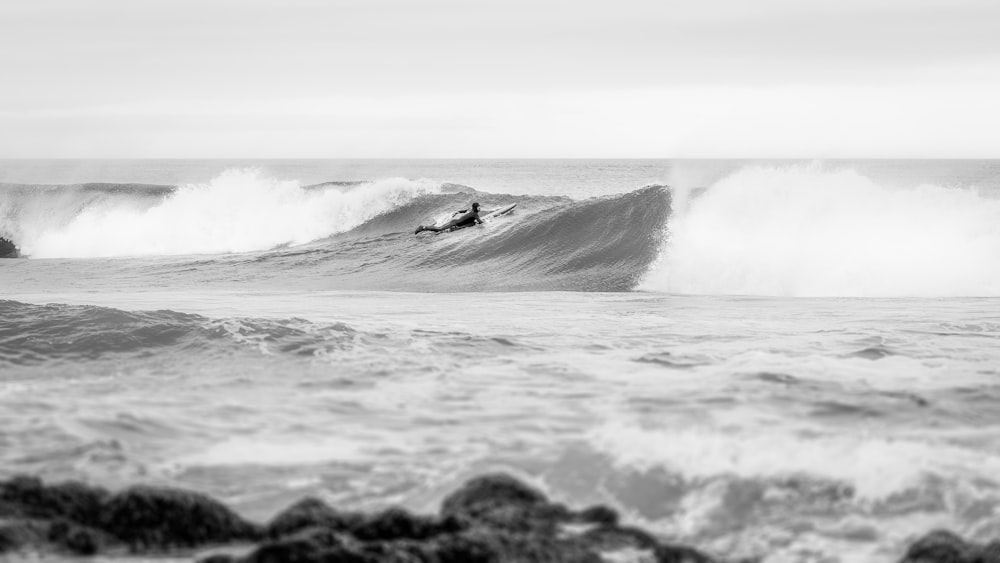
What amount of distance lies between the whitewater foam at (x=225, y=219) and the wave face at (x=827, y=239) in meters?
13.8

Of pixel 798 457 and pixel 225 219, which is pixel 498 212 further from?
pixel 798 457

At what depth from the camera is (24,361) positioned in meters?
9.94

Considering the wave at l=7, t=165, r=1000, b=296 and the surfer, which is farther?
the surfer

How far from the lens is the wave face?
17.6 meters

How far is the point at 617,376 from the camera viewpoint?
8.98 m

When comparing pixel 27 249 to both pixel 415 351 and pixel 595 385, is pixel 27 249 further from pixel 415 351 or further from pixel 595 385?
pixel 595 385

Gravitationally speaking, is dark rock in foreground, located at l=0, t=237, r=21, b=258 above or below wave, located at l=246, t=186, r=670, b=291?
below

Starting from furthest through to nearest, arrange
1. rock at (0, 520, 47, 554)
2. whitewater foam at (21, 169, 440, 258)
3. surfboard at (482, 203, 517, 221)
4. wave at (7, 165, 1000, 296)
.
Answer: whitewater foam at (21, 169, 440, 258) → surfboard at (482, 203, 517, 221) → wave at (7, 165, 1000, 296) → rock at (0, 520, 47, 554)

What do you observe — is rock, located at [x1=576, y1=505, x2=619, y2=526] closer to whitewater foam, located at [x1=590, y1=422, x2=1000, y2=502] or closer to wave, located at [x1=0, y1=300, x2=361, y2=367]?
whitewater foam, located at [x1=590, y1=422, x2=1000, y2=502]

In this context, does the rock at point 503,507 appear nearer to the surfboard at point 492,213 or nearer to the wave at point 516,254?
the wave at point 516,254

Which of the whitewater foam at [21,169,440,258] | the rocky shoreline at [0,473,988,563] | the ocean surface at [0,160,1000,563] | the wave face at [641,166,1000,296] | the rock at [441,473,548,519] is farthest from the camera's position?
the whitewater foam at [21,169,440,258]

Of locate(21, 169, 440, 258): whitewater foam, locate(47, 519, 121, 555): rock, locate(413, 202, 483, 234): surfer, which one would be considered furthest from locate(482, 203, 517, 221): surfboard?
locate(47, 519, 121, 555): rock

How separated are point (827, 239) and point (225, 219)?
69.6 ft

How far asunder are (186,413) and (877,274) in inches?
535
